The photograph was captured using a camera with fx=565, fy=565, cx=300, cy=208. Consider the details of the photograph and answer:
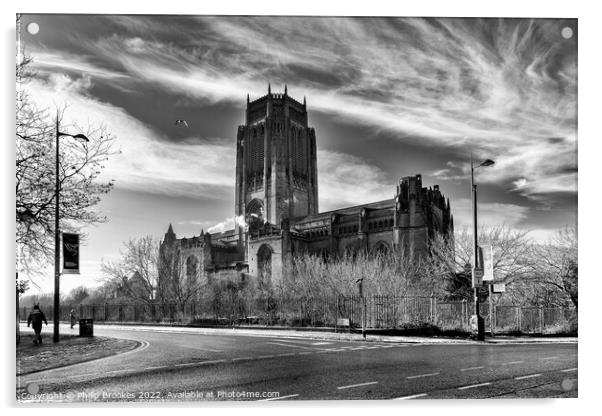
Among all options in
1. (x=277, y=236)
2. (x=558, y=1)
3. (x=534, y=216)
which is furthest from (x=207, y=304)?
(x=277, y=236)

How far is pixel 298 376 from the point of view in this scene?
31.1 feet

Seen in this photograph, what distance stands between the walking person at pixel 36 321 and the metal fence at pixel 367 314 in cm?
338

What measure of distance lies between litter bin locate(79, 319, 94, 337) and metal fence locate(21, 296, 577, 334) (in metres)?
2.25

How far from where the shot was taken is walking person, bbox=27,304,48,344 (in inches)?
382

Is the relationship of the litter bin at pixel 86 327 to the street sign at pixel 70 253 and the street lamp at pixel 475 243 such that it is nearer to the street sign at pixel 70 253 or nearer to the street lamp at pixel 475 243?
the street sign at pixel 70 253

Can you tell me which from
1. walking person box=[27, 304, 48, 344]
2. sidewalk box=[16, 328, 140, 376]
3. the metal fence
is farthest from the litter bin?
the metal fence

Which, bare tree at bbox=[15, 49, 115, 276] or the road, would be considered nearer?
the road

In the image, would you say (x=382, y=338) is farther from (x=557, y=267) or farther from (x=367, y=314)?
(x=557, y=267)

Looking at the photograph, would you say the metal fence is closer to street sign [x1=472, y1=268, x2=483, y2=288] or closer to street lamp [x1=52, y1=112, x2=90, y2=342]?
street sign [x1=472, y1=268, x2=483, y2=288]

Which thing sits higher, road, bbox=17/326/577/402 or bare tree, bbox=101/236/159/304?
bare tree, bbox=101/236/159/304

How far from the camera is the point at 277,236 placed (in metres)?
44.3

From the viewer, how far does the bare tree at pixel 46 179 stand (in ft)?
31.4
